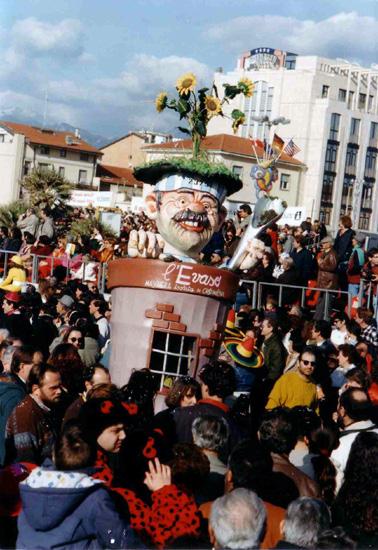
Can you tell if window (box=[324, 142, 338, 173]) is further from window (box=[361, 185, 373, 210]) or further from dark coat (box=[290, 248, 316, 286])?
dark coat (box=[290, 248, 316, 286])

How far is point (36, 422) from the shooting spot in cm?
675

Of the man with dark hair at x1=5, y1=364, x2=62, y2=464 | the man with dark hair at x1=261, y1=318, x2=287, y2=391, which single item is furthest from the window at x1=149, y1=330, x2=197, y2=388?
the man with dark hair at x1=5, y1=364, x2=62, y2=464

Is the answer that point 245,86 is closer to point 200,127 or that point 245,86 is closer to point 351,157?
point 200,127

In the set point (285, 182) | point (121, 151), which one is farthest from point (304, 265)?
point (121, 151)

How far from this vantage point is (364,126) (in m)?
75.3

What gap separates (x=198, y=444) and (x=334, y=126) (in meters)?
69.7

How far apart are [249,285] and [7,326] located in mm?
4078

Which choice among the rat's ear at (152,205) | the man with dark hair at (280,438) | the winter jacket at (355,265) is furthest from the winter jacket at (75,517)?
the winter jacket at (355,265)

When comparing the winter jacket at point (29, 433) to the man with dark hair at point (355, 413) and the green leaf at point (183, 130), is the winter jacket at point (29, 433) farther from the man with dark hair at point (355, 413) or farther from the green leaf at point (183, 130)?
the green leaf at point (183, 130)

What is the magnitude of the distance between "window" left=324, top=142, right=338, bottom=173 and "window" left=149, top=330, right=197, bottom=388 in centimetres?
6562

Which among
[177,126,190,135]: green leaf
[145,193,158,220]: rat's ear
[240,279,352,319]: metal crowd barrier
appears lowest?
[240,279,352,319]: metal crowd barrier

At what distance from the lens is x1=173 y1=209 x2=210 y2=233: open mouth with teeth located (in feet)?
32.2

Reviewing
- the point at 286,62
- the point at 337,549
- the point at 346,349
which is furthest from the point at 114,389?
the point at 286,62

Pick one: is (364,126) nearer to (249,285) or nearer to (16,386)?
(249,285)
